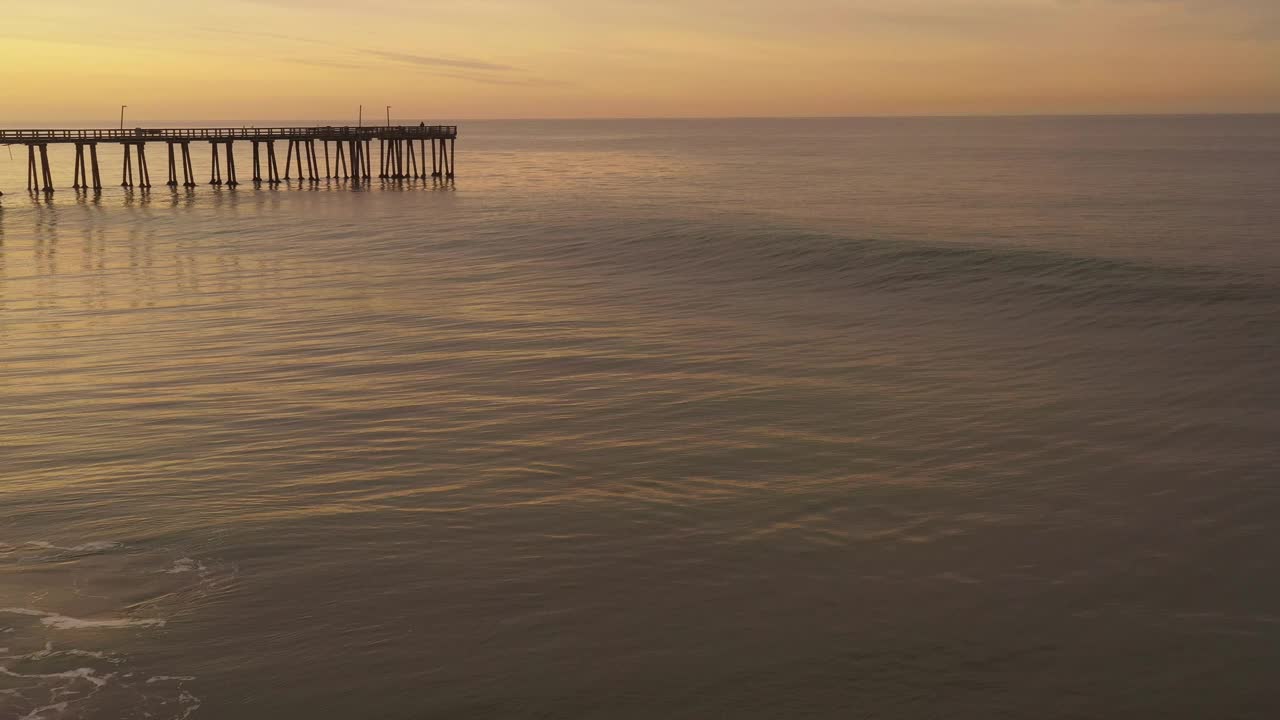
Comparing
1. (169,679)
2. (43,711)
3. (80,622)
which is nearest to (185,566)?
(80,622)

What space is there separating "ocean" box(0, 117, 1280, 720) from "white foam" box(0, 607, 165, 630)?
37 mm

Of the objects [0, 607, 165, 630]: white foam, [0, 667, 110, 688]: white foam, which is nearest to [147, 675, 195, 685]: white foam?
[0, 667, 110, 688]: white foam

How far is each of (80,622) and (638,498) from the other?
244 inches

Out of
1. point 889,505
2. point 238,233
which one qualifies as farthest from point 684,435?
point 238,233

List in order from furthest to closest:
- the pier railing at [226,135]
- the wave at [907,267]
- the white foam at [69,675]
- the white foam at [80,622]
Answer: the pier railing at [226,135]
the wave at [907,267]
the white foam at [80,622]
the white foam at [69,675]

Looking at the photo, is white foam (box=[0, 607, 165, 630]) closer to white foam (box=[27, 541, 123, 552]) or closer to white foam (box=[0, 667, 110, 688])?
white foam (box=[0, 667, 110, 688])

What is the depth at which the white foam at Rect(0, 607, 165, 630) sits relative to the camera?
9.58 m

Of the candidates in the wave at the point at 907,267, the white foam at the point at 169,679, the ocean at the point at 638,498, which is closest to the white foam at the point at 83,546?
the ocean at the point at 638,498

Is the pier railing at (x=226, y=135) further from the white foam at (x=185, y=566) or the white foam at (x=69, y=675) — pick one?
the white foam at (x=69, y=675)

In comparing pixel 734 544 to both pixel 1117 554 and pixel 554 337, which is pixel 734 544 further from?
pixel 554 337

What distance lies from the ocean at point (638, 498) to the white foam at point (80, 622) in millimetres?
37

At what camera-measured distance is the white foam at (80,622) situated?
958 cm

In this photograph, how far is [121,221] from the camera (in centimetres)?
4894

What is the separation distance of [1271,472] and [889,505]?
5.80 metres
